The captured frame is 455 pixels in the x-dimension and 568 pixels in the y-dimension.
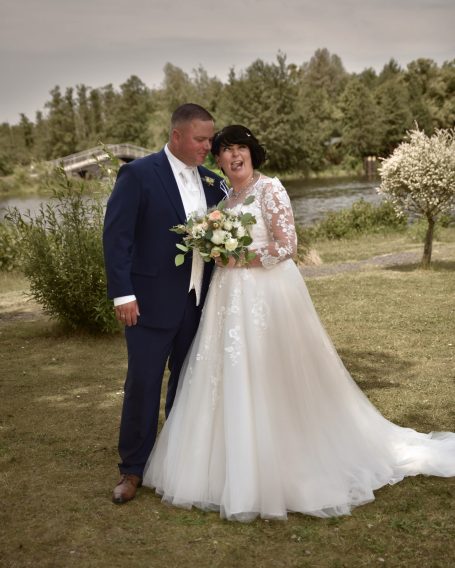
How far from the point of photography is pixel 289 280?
14.4ft

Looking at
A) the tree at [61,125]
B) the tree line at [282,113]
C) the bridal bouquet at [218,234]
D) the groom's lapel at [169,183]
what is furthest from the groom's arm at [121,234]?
the tree at [61,125]

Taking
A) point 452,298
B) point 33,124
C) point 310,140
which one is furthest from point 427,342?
point 33,124

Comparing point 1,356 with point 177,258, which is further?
point 1,356

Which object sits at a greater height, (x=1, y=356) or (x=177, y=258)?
(x=177, y=258)

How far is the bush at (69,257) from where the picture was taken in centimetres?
875

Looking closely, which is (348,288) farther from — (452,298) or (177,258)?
(177,258)

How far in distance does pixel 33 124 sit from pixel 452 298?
108 meters

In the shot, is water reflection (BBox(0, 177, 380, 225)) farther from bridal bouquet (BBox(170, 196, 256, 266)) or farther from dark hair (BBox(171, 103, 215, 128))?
bridal bouquet (BBox(170, 196, 256, 266))

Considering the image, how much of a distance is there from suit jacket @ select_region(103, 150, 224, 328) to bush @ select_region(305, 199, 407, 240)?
62.8 ft

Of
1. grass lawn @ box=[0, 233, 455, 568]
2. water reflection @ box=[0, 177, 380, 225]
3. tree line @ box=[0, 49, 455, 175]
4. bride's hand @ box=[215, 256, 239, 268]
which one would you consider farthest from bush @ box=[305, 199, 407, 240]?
tree line @ box=[0, 49, 455, 175]

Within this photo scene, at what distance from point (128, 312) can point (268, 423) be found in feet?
3.68

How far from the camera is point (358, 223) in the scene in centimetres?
2433

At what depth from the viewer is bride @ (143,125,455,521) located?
13.1ft

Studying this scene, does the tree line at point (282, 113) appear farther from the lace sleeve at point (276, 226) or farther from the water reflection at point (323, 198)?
the lace sleeve at point (276, 226)
